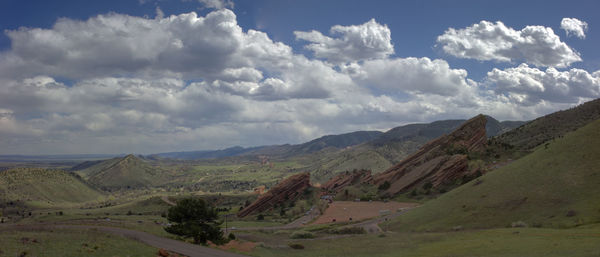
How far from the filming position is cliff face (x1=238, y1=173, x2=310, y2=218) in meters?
125

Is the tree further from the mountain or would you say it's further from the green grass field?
the mountain

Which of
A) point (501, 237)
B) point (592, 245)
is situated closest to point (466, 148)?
point (501, 237)

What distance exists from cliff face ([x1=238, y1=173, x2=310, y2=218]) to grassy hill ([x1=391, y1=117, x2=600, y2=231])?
70351mm

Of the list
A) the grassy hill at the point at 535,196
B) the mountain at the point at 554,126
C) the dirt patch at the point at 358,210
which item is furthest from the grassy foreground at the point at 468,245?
the mountain at the point at 554,126

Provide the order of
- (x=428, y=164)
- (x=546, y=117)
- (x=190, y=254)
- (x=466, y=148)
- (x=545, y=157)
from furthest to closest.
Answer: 1. (x=546, y=117)
2. (x=466, y=148)
3. (x=428, y=164)
4. (x=545, y=157)
5. (x=190, y=254)

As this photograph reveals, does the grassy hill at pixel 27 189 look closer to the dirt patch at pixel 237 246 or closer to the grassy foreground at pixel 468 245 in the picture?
the dirt patch at pixel 237 246

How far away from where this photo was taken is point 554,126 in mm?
134125

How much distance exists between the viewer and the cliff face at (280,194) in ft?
411

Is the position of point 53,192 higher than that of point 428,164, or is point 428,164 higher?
point 428,164

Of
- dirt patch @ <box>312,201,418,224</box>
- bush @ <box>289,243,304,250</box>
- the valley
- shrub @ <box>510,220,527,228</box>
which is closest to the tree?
the valley

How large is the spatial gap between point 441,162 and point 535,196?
53.1 m

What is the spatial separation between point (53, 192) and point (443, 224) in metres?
211

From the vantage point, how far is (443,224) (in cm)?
5278

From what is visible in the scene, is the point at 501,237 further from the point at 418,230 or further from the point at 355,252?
the point at 418,230
